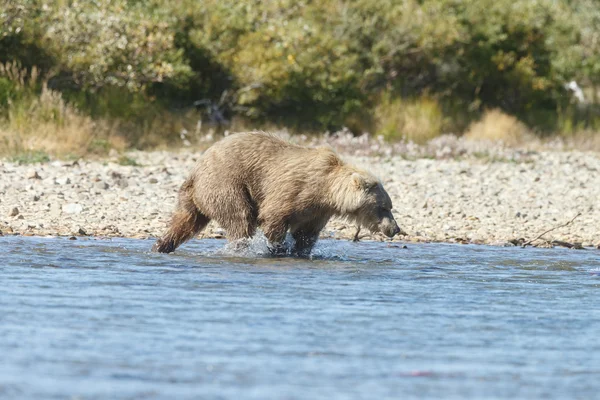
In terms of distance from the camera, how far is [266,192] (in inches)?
394

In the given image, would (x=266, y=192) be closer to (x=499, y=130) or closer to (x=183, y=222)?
(x=183, y=222)

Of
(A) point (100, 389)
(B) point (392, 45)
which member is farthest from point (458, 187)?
(A) point (100, 389)

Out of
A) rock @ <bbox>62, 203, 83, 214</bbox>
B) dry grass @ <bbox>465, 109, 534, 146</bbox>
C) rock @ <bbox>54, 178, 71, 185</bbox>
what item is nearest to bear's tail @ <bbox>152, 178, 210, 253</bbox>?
rock @ <bbox>62, 203, 83, 214</bbox>

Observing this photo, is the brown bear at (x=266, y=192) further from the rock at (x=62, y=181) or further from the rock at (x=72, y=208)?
the rock at (x=62, y=181)

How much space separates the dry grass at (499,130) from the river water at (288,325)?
1150 cm

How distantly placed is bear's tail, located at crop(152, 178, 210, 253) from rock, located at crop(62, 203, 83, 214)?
2.38 m

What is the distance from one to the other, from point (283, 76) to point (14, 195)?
325 inches

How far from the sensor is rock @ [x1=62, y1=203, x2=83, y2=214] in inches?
480

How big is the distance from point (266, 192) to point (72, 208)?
3.19 m

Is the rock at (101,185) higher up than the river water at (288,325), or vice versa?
the river water at (288,325)

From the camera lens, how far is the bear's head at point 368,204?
1001 centimetres

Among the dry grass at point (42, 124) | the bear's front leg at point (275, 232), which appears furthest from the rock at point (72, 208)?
the dry grass at point (42, 124)

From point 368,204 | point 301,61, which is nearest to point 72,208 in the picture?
point 368,204

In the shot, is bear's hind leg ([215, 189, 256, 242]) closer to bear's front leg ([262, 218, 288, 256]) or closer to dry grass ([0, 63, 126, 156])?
bear's front leg ([262, 218, 288, 256])
